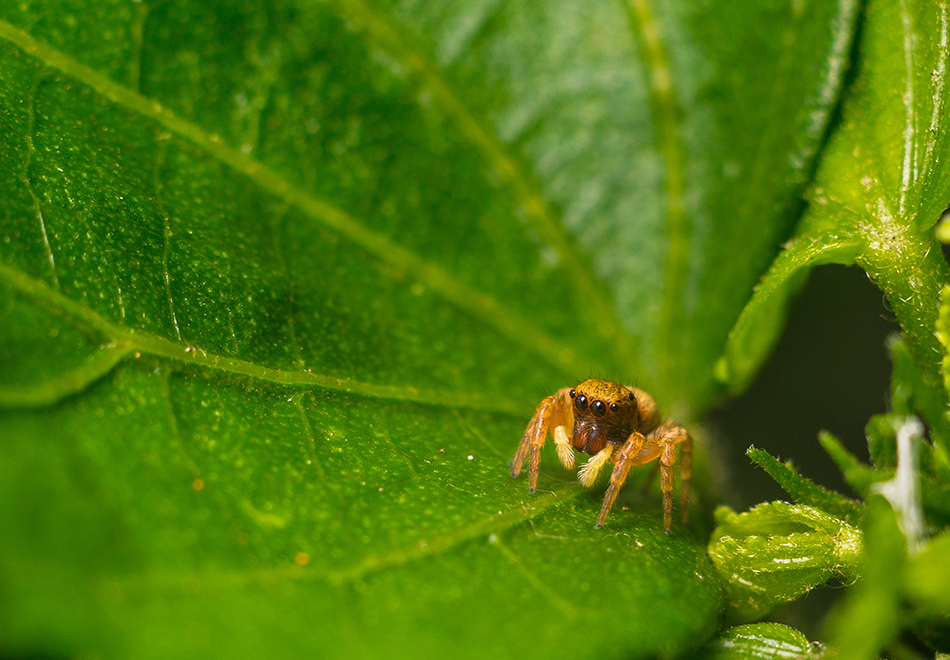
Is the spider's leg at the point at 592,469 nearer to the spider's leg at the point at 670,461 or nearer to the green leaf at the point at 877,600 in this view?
the spider's leg at the point at 670,461

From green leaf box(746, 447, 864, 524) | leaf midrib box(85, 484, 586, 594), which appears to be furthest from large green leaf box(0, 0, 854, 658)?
green leaf box(746, 447, 864, 524)

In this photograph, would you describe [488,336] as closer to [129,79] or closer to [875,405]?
[129,79]

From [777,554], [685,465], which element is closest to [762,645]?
[777,554]

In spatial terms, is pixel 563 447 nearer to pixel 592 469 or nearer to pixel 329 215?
pixel 592 469

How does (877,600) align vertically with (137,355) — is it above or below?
below

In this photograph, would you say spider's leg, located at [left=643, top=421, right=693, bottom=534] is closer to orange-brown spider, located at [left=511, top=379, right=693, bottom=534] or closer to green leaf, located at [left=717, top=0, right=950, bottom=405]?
orange-brown spider, located at [left=511, top=379, right=693, bottom=534]

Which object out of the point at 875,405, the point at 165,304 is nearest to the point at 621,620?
the point at 165,304
